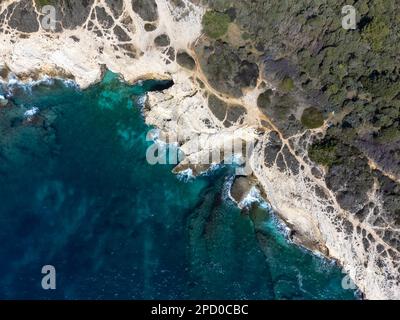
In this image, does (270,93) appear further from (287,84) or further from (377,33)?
(377,33)

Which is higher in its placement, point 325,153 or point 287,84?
point 287,84

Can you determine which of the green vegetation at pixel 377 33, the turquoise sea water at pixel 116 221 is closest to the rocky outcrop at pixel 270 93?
the green vegetation at pixel 377 33

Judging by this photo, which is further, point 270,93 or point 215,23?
point 270,93

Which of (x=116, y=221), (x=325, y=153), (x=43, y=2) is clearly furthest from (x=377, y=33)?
(x=43, y=2)

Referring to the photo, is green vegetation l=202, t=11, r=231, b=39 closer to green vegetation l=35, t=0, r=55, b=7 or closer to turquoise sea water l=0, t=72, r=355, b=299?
turquoise sea water l=0, t=72, r=355, b=299

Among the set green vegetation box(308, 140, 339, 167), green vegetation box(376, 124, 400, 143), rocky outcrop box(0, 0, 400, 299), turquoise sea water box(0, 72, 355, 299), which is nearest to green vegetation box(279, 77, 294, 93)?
rocky outcrop box(0, 0, 400, 299)

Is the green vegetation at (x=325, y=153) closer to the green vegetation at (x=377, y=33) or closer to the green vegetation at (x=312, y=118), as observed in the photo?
the green vegetation at (x=312, y=118)

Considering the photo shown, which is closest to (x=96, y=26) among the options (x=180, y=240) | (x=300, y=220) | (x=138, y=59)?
(x=138, y=59)

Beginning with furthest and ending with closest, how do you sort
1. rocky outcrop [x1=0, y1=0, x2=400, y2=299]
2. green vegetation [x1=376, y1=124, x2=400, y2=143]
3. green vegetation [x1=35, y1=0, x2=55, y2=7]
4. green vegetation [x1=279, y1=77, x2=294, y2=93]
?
green vegetation [x1=35, y1=0, x2=55, y2=7] < green vegetation [x1=279, y1=77, x2=294, y2=93] < rocky outcrop [x1=0, y1=0, x2=400, y2=299] < green vegetation [x1=376, y1=124, x2=400, y2=143]
